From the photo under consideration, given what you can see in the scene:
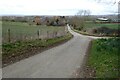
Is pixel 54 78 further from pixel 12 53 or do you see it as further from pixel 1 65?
pixel 12 53

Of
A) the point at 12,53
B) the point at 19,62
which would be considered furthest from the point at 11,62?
the point at 12,53

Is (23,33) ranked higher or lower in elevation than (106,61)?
higher

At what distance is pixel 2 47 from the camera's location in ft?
67.4

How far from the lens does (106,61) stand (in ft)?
55.1

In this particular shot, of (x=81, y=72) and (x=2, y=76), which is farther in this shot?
(x=81, y=72)

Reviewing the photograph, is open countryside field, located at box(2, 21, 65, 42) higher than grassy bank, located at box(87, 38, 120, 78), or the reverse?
open countryside field, located at box(2, 21, 65, 42)

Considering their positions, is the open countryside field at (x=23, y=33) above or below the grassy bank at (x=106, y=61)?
above

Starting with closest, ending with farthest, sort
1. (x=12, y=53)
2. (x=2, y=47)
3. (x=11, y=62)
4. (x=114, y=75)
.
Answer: (x=114, y=75)
(x=11, y=62)
(x=12, y=53)
(x=2, y=47)

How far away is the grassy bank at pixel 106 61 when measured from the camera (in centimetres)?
1257

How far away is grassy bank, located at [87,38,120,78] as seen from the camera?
41.2 ft

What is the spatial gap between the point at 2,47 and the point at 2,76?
365 inches

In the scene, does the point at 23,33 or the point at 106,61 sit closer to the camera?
the point at 106,61

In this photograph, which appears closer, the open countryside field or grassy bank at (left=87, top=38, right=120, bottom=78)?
grassy bank at (left=87, top=38, right=120, bottom=78)

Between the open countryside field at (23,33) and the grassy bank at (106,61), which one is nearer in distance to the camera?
the grassy bank at (106,61)
